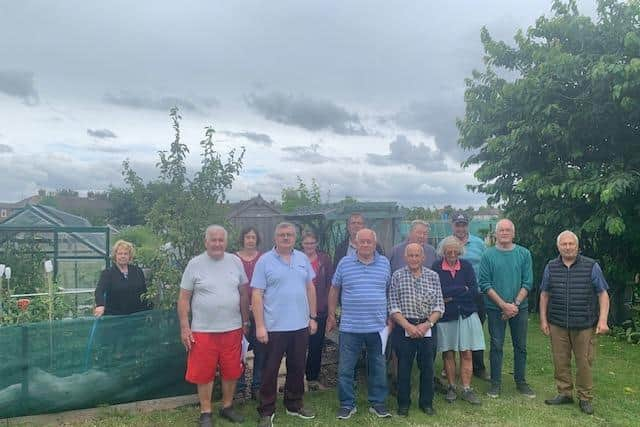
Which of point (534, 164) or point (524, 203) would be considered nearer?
point (534, 164)

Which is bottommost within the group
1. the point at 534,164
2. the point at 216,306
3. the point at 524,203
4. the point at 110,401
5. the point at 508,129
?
the point at 110,401

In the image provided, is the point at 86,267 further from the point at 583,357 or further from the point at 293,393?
the point at 583,357

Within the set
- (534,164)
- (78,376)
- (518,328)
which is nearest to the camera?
(78,376)

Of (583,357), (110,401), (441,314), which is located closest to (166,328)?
(110,401)

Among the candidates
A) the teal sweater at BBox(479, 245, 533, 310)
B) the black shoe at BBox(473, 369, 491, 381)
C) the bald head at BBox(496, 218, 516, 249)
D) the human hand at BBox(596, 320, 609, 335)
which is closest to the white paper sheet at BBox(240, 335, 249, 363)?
the teal sweater at BBox(479, 245, 533, 310)

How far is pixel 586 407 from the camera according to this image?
15.5 feet

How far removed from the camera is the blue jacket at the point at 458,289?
191 inches

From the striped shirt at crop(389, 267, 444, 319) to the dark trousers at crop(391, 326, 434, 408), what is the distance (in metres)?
0.20

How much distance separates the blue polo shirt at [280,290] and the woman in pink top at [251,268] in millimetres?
488

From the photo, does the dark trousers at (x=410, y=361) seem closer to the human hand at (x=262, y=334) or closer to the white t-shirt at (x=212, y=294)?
the human hand at (x=262, y=334)

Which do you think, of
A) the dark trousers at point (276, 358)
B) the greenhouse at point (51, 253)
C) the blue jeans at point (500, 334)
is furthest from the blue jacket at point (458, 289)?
the greenhouse at point (51, 253)

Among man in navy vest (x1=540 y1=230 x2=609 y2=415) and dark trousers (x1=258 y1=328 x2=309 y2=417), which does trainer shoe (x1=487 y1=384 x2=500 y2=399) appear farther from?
dark trousers (x1=258 y1=328 x2=309 y2=417)

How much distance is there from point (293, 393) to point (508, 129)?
6.49 metres

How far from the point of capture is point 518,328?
16.7 feet
